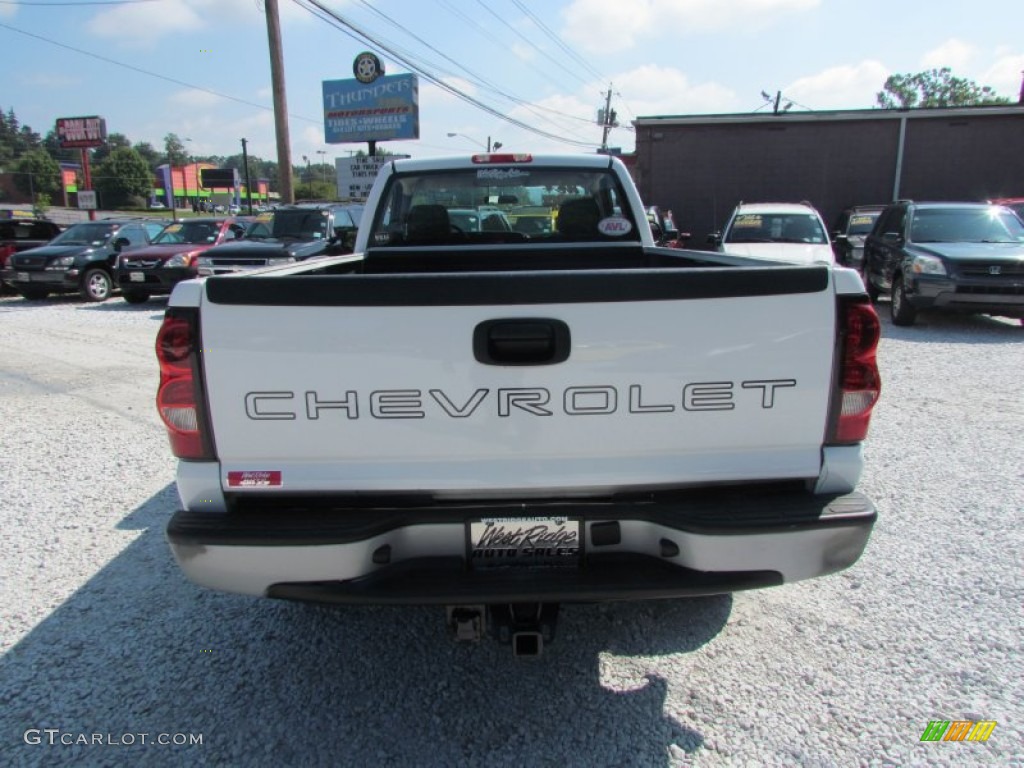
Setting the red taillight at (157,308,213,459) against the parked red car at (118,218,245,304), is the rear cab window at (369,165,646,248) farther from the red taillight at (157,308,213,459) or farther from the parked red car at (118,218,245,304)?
the parked red car at (118,218,245,304)

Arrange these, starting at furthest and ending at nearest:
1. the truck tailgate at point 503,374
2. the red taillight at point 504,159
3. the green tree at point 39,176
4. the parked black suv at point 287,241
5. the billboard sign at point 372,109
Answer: the green tree at point 39,176 < the billboard sign at point 372,109 < the parked black suv at point 287,241 < the red taillight at point 504,159 < the truck tailgate at point 503,374

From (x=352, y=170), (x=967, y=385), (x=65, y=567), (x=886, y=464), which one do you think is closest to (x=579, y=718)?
(x=65, y=567)

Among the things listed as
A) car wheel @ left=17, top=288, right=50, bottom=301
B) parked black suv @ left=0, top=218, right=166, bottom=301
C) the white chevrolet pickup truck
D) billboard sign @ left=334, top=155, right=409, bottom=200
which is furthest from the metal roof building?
the white chevrolet pickup truck

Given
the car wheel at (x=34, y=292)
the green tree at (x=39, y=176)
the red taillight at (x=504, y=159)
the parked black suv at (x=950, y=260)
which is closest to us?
the red taillight at (x=504, y=159)

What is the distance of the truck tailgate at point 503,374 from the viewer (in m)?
2.13

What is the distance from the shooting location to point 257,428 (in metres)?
2.19

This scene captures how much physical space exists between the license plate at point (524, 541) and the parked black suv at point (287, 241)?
987 cm

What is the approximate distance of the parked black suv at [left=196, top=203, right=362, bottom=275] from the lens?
11984mm

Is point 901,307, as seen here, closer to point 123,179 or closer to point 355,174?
point 355,174

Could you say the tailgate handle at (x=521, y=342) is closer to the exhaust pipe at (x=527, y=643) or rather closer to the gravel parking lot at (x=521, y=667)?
the exhaust pipe at (x=527, y=643)

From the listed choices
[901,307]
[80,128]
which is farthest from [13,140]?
[901,307]

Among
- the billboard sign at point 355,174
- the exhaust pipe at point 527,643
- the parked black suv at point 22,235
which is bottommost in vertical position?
the exhaust pipe at point 527,643

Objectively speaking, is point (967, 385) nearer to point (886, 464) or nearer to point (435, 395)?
point (886, 464)

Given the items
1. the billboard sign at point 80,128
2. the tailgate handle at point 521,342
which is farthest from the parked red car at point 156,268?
the billboard sign at point 80,128
